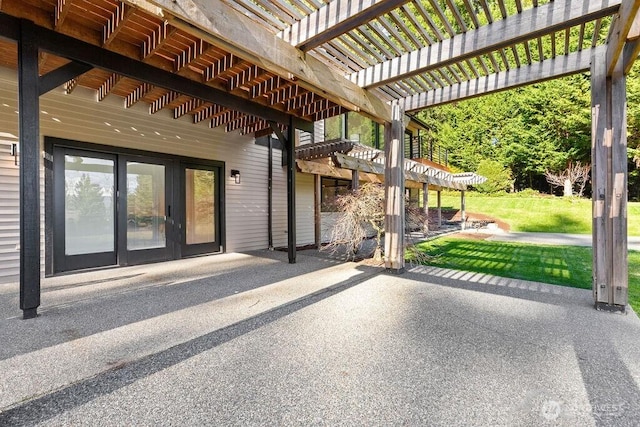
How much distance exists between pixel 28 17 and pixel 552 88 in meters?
27.0

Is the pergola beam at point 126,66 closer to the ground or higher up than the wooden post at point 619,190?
higher up

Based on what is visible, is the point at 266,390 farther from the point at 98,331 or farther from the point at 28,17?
the point at 28,17

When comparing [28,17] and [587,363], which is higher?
[28,17]

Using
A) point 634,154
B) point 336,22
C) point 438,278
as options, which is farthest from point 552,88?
point 336,22

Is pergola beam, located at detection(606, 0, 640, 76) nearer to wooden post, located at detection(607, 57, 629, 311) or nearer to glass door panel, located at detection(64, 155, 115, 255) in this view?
wooden post, located at detection(607, 57, 629, 311)

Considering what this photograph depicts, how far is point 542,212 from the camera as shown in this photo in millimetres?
16922

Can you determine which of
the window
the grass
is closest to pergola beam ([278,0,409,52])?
the grass

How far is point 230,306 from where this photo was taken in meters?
3.64

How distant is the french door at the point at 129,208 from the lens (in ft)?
17.1

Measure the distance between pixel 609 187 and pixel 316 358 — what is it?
362 centimetres

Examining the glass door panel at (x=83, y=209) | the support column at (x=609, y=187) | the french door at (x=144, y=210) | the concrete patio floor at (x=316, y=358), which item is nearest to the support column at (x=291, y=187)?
the concrete patio floor at (x=316, y=358)

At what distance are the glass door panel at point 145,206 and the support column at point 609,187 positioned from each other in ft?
22.9

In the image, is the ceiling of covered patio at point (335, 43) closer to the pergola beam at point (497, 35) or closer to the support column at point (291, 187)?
the pergola beam at point (497, 35)

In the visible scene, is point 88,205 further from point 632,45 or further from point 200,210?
point 632,45
